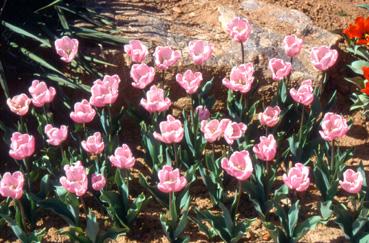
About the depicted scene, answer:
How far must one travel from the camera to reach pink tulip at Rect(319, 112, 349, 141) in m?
3.52

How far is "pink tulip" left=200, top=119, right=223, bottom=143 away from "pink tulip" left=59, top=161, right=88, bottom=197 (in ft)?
2.03

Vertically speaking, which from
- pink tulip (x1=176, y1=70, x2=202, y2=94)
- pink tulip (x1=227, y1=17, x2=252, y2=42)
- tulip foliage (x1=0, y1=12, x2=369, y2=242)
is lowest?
tulip foliage (x1=0, y1=12, x2=369, y2=242)

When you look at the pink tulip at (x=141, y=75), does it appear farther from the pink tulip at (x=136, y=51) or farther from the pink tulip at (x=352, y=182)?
the pink tulip at (x=352, y=182)

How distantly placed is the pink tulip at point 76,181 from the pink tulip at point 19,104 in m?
0.54

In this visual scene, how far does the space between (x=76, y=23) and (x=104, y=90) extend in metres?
1.20

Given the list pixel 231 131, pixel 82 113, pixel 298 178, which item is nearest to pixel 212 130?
pixel 231 131

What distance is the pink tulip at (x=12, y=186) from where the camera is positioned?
3.35 m

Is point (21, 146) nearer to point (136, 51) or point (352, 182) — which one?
point (136, 51)

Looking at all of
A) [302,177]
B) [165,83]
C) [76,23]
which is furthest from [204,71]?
[302,177]

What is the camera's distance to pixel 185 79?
12.7ft

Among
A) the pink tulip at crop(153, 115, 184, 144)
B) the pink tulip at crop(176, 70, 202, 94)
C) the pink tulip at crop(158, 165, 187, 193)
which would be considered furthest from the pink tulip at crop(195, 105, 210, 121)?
the pink tulip at crop(158, 165, 187, 193)

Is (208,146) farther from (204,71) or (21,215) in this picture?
(21,215)

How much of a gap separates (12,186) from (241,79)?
130 centimetres

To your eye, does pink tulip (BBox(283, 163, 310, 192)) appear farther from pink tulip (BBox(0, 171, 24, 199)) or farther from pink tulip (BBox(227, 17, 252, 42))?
pink tulip (BBox(0, 171, 24, 199))
